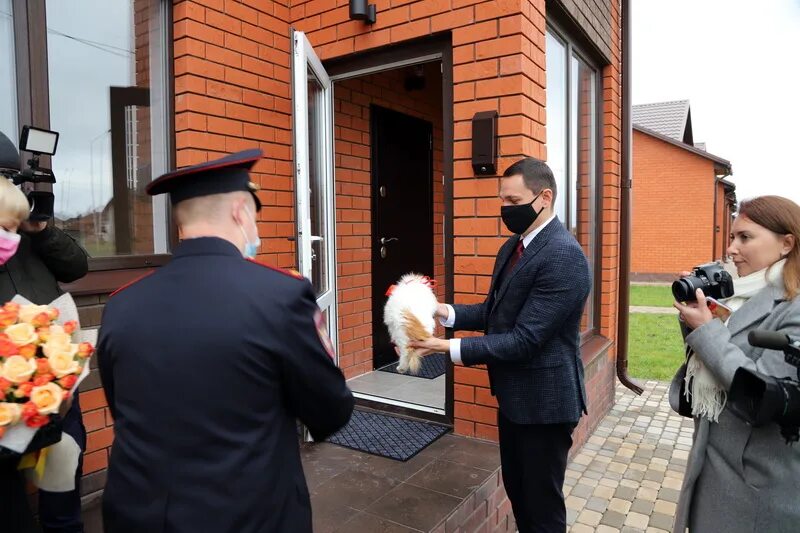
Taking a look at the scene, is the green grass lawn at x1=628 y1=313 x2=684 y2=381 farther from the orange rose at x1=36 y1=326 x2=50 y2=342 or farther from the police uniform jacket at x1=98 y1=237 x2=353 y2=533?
the orange rose at x1=36 y1=326 x2=50 y2=342

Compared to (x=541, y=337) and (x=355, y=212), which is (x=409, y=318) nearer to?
(x=541, y=337)

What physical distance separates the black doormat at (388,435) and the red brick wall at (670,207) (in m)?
20.8

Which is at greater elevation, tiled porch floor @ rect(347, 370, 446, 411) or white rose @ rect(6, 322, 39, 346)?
white rose @ rect(6, 322, 39, 346)

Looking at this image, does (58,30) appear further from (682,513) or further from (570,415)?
(682,513)

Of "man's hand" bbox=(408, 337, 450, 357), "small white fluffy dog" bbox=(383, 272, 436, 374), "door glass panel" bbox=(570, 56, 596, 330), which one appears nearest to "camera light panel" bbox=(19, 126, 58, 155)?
"small white fluffy dog" bbox=(383, 272, 436, 374)

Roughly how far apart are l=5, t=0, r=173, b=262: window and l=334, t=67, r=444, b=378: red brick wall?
1.82m

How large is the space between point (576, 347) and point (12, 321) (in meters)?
2.20

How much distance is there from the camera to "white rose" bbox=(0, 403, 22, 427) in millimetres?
1551

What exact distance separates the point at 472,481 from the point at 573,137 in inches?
134

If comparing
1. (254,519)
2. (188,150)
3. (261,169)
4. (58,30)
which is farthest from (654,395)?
(58,30)

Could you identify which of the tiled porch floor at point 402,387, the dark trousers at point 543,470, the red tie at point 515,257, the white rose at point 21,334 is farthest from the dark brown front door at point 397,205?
the white rose at point 21,334

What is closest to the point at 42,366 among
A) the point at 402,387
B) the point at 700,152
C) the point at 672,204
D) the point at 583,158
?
the point at 402,387

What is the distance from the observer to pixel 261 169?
3.80 metres

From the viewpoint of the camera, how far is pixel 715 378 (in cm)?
206
